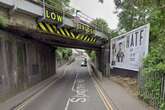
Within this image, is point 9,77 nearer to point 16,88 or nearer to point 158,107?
point 16,88

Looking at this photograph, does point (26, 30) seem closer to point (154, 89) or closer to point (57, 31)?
point (57, 31)

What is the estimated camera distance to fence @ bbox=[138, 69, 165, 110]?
9.62 m

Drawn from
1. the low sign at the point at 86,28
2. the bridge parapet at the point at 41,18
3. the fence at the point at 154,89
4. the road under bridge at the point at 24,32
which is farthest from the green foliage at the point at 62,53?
the fence at the point at 154,89

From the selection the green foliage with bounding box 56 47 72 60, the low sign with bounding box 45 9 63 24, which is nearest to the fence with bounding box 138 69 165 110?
the low sign with bounding box 45 9 63 24

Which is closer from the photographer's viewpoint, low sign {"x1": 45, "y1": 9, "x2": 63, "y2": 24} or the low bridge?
the low bridge

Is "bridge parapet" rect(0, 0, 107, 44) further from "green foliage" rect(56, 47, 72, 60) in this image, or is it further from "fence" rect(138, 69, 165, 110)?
"green foliage" rect(56, 47, 72, 60)

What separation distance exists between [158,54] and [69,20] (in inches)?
314

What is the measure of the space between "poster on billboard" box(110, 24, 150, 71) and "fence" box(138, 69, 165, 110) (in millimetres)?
3425

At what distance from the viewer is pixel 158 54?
1197cm

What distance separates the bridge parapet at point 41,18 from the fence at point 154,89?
7.67 meters

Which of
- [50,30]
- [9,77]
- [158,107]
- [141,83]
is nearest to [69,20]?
[50,30]

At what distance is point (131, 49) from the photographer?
1817 cm

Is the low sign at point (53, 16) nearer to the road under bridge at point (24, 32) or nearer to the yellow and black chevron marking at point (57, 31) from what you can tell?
the road under bridge at point (24, 32)

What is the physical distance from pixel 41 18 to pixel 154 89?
8.68 metres
